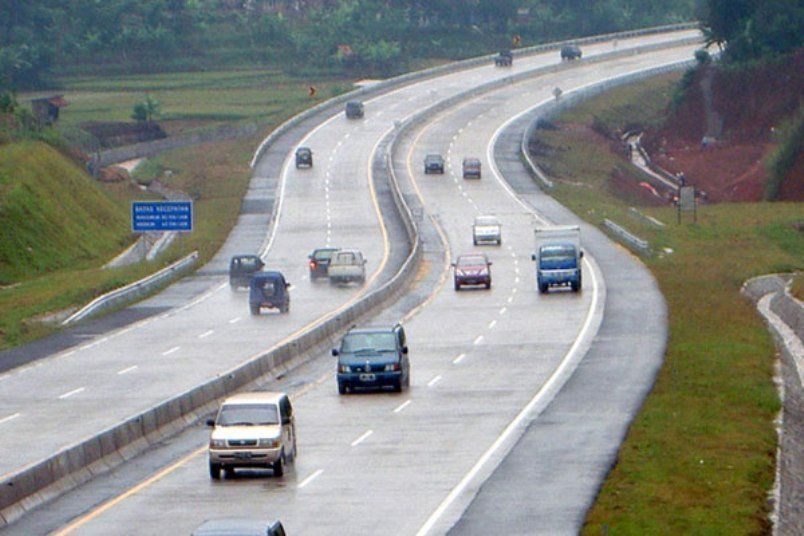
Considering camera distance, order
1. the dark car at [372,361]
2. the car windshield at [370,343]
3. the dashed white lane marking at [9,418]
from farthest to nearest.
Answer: the car windshield at [370,343], the dark car at [372,361], the dashed white lane marking at [9,418]

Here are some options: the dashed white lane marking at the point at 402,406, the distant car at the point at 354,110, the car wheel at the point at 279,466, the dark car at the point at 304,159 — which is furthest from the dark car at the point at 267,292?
the distant car at the point at 354,110

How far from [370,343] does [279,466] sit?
13.8 metres

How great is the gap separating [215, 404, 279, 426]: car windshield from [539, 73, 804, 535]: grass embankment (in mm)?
6775

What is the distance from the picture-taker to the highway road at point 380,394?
30.9m

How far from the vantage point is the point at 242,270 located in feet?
256

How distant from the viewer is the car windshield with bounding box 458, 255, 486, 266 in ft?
247

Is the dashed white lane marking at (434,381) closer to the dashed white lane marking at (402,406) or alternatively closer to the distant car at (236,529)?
the dashed white lane marking at (402,406)

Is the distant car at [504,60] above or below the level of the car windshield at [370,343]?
above

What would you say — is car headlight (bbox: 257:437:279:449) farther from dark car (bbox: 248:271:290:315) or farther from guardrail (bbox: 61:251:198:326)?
dark car (bbox: 248:271:290:315)

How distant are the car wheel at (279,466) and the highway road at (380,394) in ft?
0.79

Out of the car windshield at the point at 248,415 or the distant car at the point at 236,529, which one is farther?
the car windshield at the point at 248,415

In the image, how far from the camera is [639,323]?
6097cm

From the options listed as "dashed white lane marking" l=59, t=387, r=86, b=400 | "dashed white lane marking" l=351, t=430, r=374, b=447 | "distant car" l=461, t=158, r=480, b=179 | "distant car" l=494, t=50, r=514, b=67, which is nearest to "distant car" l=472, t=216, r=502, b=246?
"distant car" l=461, t=158, r=480, b=179

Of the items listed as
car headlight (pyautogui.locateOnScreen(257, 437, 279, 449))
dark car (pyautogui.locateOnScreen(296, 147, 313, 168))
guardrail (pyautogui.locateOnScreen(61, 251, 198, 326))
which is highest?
dark car (pyautogui.locateOnScreen(296, 147, 313, 168))
